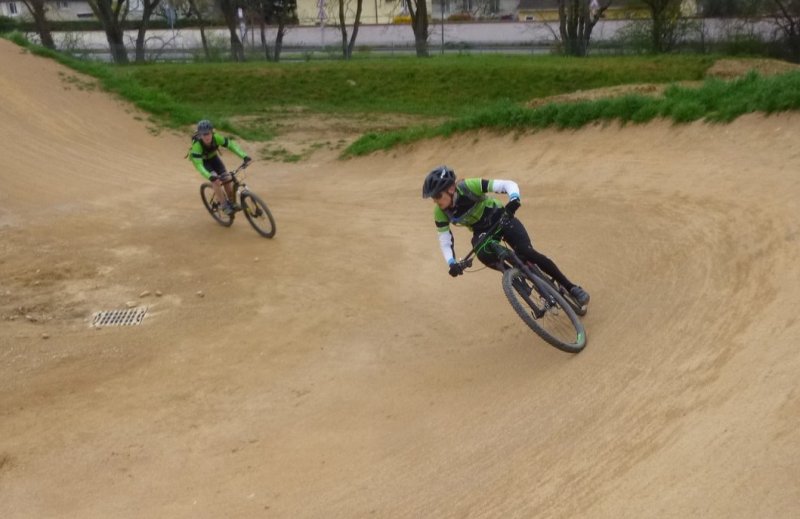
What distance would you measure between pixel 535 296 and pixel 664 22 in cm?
3802

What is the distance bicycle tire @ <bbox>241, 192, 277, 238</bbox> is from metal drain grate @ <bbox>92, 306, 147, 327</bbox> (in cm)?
312

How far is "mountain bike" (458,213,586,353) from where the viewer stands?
702cm

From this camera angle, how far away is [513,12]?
71.4 meters

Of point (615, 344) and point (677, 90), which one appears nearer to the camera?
point (615, 344)

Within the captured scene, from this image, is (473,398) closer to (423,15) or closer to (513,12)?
(423,15)

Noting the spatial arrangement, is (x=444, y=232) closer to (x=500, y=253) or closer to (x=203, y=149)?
(x=500, y=253)

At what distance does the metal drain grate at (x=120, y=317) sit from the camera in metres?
9.44

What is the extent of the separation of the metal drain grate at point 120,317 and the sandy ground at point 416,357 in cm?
16

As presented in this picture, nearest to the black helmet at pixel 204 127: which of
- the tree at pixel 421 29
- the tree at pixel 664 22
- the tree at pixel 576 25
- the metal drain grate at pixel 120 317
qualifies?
the metal drain grate at pixel 120 317

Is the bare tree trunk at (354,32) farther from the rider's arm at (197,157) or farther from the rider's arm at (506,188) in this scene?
the rider's arm at (506,188)

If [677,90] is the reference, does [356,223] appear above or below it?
below

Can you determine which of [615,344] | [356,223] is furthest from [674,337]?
[356,223]

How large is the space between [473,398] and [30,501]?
3753 mm

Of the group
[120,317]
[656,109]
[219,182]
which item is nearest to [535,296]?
[120,317]
